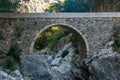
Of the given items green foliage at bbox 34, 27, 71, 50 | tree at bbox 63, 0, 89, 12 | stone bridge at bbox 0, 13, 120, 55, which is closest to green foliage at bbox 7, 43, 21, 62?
stone bridge at bbox 0, 13, 120, 55

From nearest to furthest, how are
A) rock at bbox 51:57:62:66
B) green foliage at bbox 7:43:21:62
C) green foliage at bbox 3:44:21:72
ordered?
1. green foliage at bbox 3:44:21:72
2. green foliage at bbox 7:43:21:62
3. rock at bbox 51:57:62:66

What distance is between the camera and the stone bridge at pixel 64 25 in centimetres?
2822

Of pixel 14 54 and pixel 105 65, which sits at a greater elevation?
pixel 14 54

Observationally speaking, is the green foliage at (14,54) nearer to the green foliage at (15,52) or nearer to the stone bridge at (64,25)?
the green foliage at (15,52)

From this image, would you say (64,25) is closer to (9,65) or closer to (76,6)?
(9,65)

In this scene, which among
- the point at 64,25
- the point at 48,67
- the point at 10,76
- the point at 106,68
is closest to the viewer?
the point at 10,76

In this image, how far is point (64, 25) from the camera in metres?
29.9

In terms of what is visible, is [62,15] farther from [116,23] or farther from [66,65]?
[66,65]

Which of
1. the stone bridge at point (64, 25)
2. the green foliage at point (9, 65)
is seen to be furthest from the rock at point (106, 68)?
the green foliage at point (9, 65)

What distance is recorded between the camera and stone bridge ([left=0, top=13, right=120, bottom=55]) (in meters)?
28.2

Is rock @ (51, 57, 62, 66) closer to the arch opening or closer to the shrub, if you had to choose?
the arch opening

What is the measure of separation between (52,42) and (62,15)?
23742 mm

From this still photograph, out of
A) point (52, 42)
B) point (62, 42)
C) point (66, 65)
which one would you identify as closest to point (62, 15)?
point (66, 65)

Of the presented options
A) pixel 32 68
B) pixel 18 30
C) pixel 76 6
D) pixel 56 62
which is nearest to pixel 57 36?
pixel 76 6
